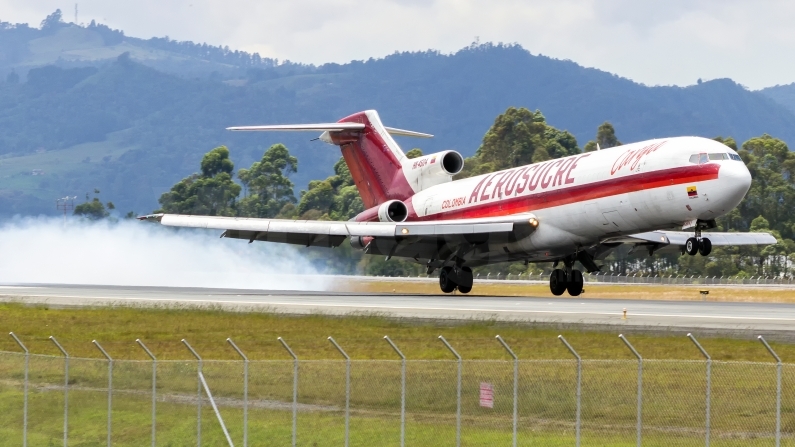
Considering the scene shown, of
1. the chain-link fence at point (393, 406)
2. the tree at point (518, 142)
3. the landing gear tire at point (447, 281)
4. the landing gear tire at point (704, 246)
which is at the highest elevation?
the tree at point (518, 142)

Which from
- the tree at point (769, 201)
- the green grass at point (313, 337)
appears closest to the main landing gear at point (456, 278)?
the green grass at point (313, 337)

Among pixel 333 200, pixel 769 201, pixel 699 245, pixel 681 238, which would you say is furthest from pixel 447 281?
pixel 333 200

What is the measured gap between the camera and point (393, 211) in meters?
51.9

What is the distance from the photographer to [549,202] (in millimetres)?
43688

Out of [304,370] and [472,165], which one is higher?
[472,165]

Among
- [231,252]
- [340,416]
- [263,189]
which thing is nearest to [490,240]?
[340,416]

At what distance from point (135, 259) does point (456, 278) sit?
2923 cm

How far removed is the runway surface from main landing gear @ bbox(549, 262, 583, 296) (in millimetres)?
3116

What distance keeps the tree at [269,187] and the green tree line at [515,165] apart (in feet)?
0.41

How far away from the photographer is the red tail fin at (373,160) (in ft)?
178

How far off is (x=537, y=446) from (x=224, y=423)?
5355mm

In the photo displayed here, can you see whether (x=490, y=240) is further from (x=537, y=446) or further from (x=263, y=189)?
(x=263, y=189)

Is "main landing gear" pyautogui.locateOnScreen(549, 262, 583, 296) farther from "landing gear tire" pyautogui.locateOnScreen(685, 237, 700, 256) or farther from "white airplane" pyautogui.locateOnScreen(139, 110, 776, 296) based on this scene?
"landing gear tire" pyautogui.locateOnScreen(685, 237, 700, 256)

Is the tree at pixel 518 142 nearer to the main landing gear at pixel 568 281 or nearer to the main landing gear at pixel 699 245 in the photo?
the main landing gear at pixel 568 281
